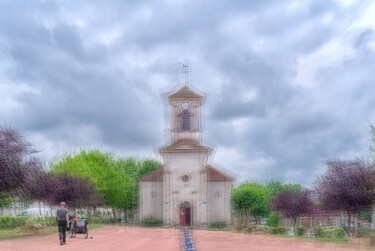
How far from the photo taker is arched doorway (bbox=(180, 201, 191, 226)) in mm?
47531

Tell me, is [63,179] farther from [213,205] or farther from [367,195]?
[367,195]

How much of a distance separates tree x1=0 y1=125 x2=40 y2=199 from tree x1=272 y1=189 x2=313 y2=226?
81.2 feet

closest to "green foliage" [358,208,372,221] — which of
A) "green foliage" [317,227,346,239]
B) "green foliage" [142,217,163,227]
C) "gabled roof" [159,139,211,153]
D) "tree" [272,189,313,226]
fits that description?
"green foliage" [317,227,346,239]

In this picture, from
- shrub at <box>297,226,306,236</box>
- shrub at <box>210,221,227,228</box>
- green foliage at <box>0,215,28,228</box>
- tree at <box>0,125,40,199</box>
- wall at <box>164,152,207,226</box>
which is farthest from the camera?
wall at <box>164,152,207,226</box>

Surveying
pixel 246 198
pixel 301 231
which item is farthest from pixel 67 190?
pixel 246 198

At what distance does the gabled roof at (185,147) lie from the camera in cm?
4789

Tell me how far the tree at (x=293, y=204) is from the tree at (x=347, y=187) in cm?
1257

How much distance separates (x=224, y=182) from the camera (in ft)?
166

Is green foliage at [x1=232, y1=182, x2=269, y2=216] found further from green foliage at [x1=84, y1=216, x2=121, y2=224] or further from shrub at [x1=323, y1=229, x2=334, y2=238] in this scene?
shrub at [x1=323, y1=229, x2=334, y2=238]

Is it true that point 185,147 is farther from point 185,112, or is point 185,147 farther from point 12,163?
point 12,163

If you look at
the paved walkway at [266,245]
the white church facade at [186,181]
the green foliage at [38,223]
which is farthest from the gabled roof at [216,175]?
the paved walkway at [266,245]

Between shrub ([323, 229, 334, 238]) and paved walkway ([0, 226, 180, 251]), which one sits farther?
shrub ([323, 229, 334, 238])

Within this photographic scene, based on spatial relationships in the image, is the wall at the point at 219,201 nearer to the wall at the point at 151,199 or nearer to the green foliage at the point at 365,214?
the wall at the point at 151,199

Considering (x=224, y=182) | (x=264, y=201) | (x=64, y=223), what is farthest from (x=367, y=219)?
(x=64, y=223)
